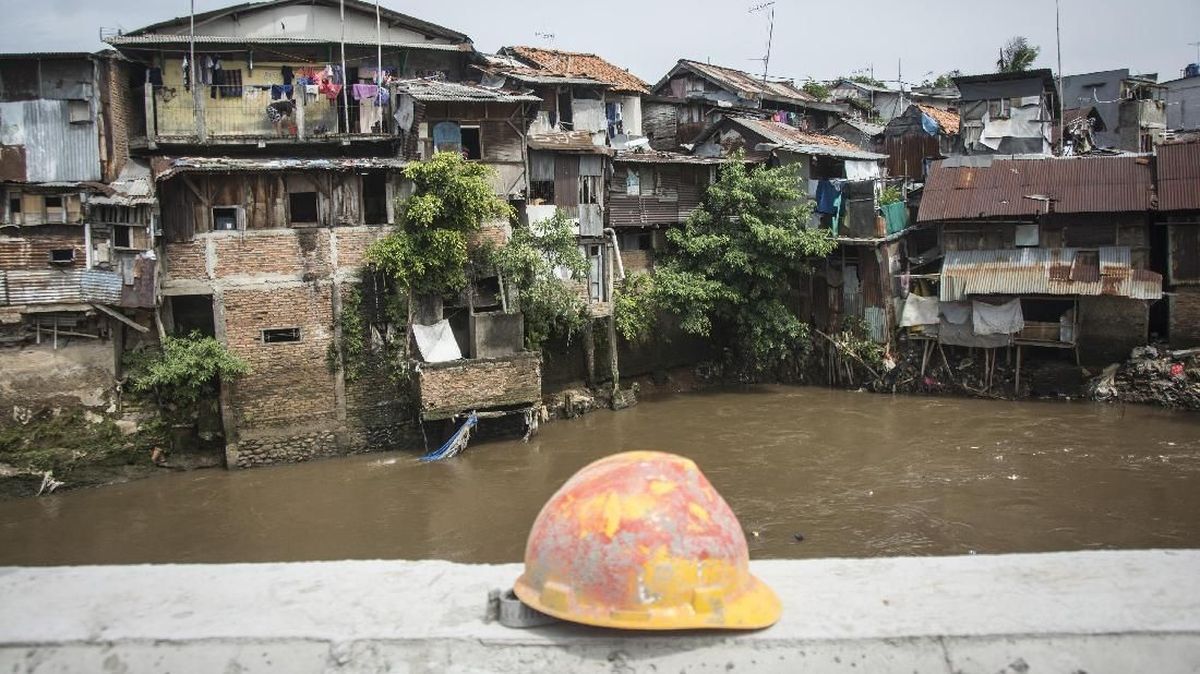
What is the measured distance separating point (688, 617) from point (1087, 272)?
68.6ft

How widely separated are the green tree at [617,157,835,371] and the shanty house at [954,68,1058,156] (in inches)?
233

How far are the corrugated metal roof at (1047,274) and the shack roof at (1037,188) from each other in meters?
1.06

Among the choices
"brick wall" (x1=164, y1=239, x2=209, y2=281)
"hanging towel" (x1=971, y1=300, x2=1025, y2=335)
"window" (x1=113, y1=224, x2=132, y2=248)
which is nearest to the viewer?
"window" (x1=113, y1=224, x2=132, y2=248)

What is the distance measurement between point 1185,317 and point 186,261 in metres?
22.7

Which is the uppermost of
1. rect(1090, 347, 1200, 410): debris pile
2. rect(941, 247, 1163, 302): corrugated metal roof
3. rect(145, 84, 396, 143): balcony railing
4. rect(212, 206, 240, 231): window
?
rect(145, 84, 396, 143): balcony railing

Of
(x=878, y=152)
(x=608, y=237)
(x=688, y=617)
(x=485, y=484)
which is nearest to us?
(x=688, y=617)

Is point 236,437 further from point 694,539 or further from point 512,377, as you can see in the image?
point 694,539

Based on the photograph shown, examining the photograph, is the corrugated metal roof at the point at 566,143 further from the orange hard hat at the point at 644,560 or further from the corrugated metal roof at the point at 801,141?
the orange hard hat at the point at 644,560

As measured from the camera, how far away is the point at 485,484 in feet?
58.9

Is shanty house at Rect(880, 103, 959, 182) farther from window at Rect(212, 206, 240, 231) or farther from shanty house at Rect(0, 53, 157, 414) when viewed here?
shanty house at Rect(0, 53, 157, 414)

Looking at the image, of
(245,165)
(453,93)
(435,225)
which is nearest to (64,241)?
(245,165)

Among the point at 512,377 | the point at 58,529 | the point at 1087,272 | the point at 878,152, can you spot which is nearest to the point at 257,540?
the point at 58,529

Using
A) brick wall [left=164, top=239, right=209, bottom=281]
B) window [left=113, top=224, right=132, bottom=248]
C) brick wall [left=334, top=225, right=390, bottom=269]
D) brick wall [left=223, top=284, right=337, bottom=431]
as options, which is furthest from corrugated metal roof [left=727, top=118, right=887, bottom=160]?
window [left=113, top=224, right=132, bottom=248]

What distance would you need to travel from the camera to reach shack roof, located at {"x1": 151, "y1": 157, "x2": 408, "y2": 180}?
18.7m
